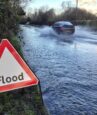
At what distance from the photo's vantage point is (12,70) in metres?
4.94

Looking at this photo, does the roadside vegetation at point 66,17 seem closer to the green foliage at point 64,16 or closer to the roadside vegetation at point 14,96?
→ the green foliage at point 64,16

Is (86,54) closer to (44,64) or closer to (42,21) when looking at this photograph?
(44,64)

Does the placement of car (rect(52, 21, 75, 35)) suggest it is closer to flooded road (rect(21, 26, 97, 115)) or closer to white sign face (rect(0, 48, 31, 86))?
flooded road (rect(21, 26, 97, 115))

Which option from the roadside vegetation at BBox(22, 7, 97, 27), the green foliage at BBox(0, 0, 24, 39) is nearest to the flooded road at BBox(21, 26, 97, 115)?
the green foliage at BBox(0, 0, 24, 39)

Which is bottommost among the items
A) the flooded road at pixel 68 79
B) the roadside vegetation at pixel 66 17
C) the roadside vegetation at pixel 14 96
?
the roadside vegetation at pixel 66 17

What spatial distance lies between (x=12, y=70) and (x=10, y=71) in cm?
3

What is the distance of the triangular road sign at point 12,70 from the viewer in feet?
15.8

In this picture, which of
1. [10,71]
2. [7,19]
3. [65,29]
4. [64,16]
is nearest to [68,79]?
[7,19]

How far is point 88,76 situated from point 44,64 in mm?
3426

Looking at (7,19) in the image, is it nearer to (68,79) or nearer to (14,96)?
(14,96)

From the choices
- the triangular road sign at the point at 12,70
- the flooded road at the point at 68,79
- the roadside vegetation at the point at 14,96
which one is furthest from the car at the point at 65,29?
the triangular road sign at the point at 12,70

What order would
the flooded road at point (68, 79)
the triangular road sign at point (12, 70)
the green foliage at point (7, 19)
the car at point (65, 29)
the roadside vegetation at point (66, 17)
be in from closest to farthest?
1. the triangular road sign at point (12, 70)
2. the green foliage at point (7, 19)
3. the flooded road at point (68, 79)
4. the car at point (65, 29)
5. the roadside vegetation at point (66, 17)

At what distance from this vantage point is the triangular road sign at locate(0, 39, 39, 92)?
480 cm

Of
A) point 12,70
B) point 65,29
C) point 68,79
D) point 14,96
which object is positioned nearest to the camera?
point 12,70
